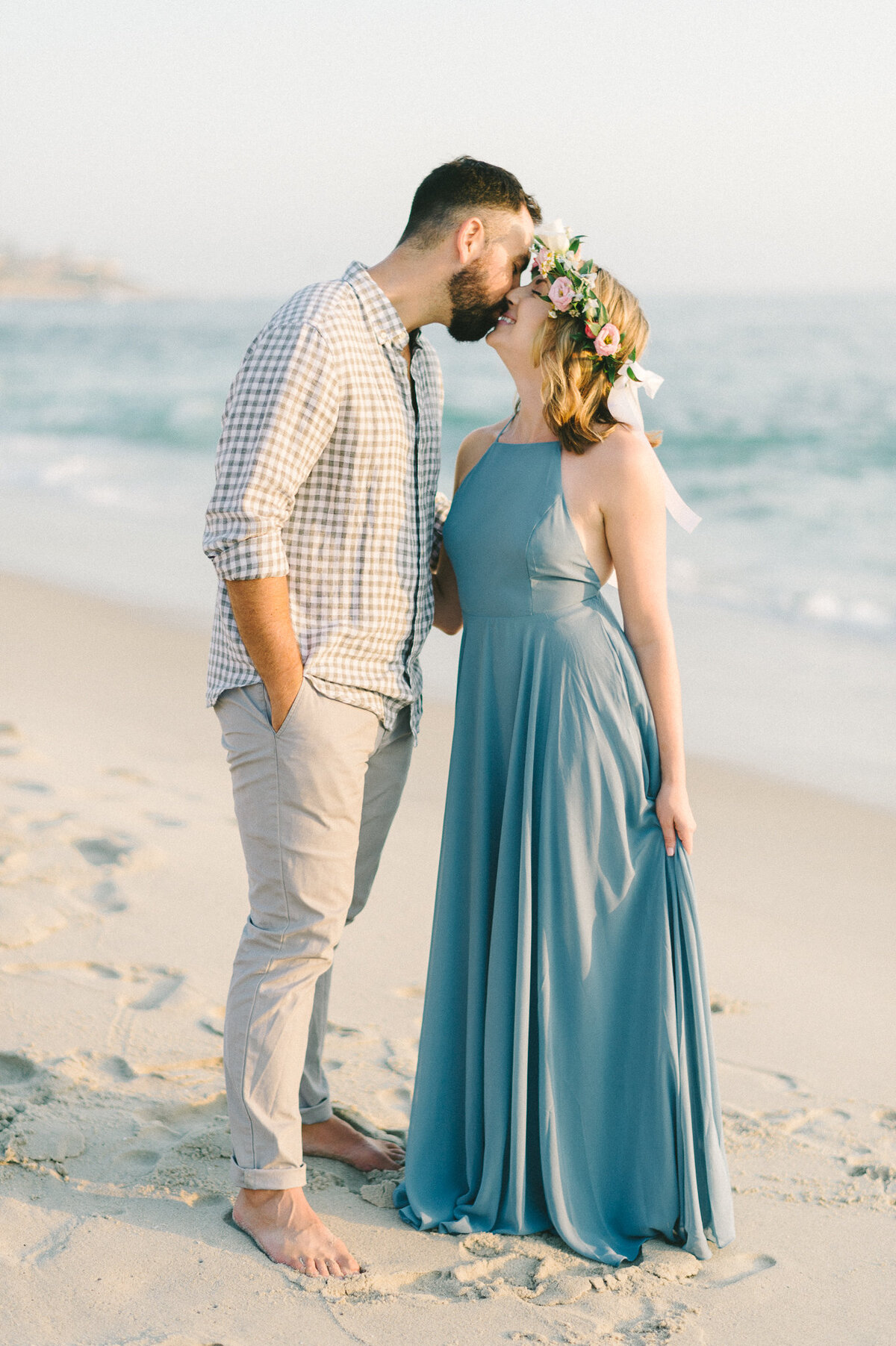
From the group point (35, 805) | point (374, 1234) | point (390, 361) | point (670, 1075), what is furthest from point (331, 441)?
point (35, 805)

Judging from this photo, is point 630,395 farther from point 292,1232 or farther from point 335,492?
point 292,1232

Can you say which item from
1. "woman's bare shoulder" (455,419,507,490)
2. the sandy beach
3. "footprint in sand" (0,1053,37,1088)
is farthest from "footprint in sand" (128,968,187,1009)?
"woman's bare shoulder" (455,419,507,490)

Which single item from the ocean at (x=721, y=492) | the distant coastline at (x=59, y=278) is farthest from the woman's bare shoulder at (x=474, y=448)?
the distant coastline at (x=59, y=278)

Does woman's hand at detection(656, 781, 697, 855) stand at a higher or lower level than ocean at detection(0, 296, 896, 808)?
lower

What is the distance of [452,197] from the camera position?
261cm

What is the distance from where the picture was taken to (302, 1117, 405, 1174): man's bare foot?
290cm

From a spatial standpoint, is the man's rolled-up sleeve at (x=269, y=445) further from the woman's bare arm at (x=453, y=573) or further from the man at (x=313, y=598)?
the woman's bare arm at (x=453, y=573)

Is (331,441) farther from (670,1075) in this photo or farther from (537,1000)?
(670,1075)

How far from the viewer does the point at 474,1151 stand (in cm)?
270

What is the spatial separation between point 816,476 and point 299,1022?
13.3 m

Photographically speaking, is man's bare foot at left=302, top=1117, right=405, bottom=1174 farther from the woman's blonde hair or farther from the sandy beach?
the woman's blonde hair

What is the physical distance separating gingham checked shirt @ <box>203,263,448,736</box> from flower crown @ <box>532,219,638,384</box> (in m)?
0.33

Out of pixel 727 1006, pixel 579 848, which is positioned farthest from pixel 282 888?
pixel 727 1006

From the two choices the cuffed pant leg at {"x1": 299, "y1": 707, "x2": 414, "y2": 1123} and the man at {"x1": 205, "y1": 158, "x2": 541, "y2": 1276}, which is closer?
the man at {"x1": 205, "y1": 158, "x2": 541, "y2": 1276}
